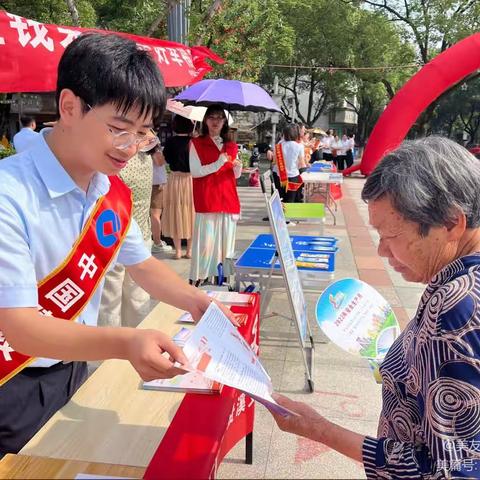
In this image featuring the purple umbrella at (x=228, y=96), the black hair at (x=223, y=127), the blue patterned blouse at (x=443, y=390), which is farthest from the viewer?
the purple umbrella at (x=228, y=96)

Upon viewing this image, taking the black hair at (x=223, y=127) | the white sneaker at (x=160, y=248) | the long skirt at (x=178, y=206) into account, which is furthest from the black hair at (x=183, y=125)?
the white sneaker at (x=160, y=248)

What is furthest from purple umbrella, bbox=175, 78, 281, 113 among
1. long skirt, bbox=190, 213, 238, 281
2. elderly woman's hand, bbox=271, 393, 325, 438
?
elderly woman's hand, bbox=271, 393, 325, 438

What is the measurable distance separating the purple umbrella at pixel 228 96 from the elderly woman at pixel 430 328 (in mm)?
3953

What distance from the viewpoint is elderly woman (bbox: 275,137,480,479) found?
3.33ft

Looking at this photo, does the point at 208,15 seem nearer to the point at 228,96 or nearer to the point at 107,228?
the point at 228,96

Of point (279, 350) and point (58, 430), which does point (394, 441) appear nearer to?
point (58, 430)

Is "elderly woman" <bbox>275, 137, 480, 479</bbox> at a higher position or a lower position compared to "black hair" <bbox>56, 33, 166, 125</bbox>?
lower

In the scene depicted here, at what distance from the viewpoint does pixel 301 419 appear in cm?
134

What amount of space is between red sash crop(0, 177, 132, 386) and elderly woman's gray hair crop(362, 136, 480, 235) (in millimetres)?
801

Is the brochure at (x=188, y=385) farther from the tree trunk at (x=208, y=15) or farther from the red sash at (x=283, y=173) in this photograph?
the tree trunk at (x=208, y=15)

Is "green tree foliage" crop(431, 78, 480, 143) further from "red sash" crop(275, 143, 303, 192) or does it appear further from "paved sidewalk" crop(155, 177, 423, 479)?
"paved sidewalk" crop(155, 177, 423, 479)

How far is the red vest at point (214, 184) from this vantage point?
4.64 m

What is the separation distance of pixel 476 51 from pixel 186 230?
4.83 meters

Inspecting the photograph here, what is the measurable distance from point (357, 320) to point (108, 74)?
1.40 metres
